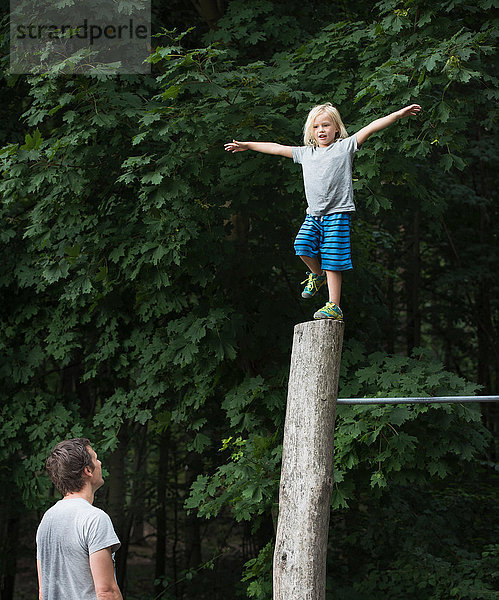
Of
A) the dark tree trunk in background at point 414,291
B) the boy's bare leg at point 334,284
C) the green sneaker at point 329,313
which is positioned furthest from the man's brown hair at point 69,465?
the dark tree trunk in background at point 414,291

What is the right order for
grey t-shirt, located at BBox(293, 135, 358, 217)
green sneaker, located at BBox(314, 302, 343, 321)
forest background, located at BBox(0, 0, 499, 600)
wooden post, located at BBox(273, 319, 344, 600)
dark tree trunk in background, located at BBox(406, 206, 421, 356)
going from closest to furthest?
1. wooden post, located at BBox(273, 319, 344, 600)
2. green sneaker, located at BBox(314, 302, 343, 321)
3. grey t-shirt, located at BBox(293, 135, 358, 217)
4. forest background, located at BBox(0, 0, 499, 600)
5. dark tree trunk in background, located at BBox(406, 206, 421, 356)

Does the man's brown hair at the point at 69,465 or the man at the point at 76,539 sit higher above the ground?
the man's brown hair at the point at 69,465

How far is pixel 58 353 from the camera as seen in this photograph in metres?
7.28

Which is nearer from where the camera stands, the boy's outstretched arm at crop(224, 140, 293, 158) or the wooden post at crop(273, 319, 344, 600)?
the wooden post at crop(273, 319, 344, 600)

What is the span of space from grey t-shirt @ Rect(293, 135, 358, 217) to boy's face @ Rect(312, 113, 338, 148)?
36 millimetres

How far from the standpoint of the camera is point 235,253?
7.55m

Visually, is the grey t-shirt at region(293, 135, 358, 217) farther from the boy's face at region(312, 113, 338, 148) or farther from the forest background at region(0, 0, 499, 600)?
the forest background at region(0, 0, 499, 600)

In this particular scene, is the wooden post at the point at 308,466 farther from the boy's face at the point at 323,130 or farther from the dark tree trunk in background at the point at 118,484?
the dark tree trunk in background at the point at 118,484

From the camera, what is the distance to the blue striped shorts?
416 centimetres

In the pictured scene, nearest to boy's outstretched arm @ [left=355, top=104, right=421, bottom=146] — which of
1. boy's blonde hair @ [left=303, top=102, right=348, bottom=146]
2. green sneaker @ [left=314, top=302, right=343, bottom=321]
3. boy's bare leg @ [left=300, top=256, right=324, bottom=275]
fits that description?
boy's blonde hair @ [left=303, top=102, right=348, bottom=146]

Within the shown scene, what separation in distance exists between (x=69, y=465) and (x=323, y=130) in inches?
93.1

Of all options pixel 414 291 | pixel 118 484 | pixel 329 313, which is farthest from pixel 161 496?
pixel 329 313

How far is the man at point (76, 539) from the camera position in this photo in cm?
278

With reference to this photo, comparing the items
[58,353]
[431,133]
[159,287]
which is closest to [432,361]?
[431,133]
